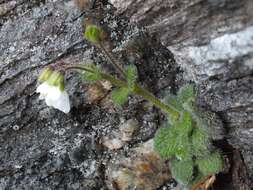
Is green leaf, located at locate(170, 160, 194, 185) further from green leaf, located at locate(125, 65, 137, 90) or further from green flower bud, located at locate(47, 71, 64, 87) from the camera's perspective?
green flower bud, located at locate(47, 71, 64, 87)

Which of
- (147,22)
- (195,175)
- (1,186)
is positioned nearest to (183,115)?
(195,175)

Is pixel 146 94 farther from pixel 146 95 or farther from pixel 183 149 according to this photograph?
pixel 183 149

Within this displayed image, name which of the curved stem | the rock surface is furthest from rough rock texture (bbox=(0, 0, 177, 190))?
the curved stem

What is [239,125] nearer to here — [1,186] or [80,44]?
[80,44]

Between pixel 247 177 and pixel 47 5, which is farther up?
pixel 47 5

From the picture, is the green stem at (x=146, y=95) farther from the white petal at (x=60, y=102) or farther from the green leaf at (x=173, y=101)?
the white petal at (x=60, y=102)

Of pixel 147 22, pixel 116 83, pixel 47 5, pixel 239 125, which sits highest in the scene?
pixel 47 5
